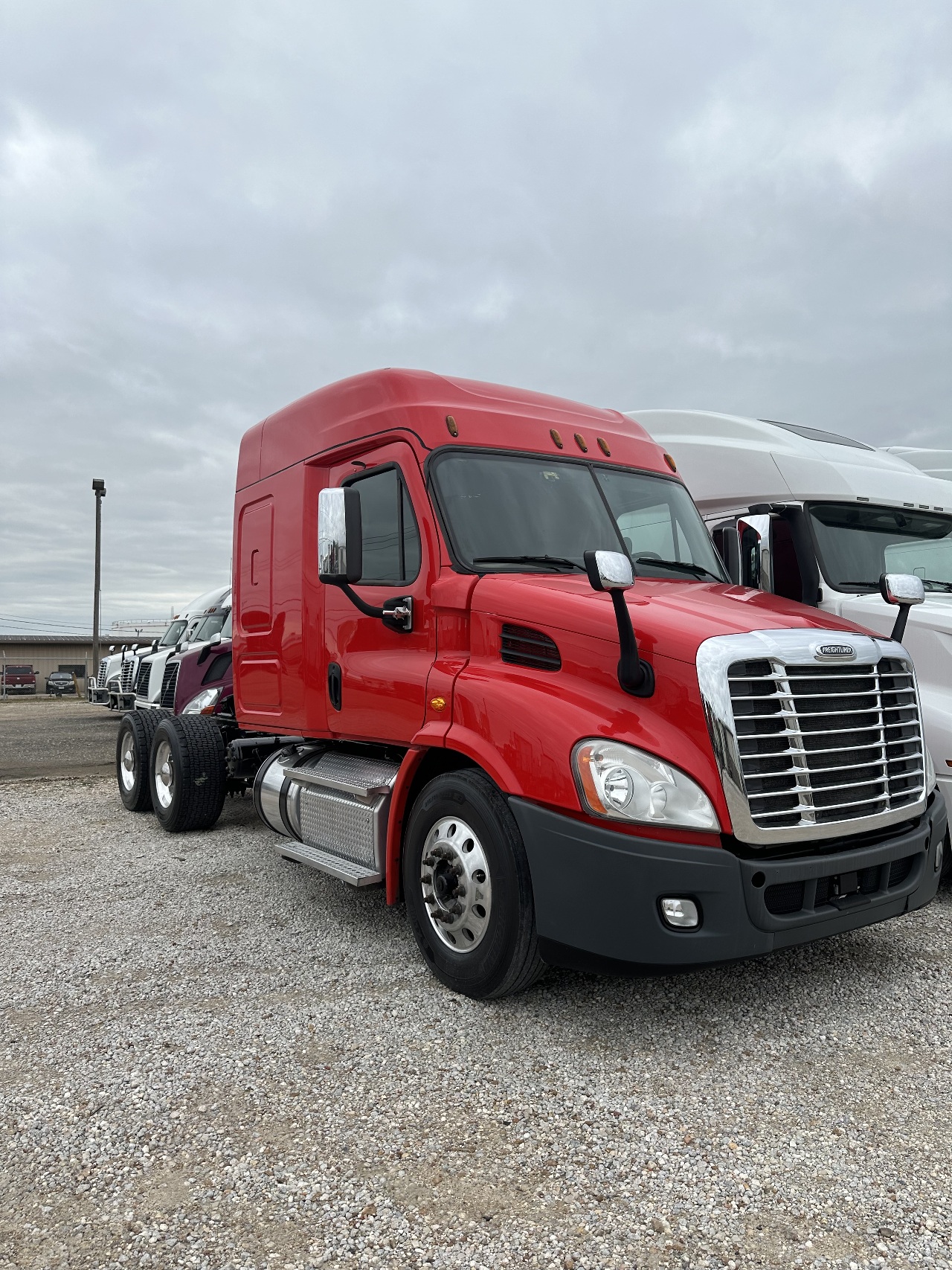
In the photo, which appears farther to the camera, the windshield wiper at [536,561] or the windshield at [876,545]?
the windshield at [876,545]

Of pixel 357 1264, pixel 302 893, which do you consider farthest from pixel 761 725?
pixel 302 893

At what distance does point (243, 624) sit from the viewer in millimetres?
6246

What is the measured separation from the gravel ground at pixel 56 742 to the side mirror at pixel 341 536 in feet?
27.2

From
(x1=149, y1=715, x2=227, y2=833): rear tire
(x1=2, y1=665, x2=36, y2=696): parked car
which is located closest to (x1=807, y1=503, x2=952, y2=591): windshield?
(x1=149, y1=715, x2=227, y2=833): rear tire

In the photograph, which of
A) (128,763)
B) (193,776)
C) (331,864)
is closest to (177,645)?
(128,763)

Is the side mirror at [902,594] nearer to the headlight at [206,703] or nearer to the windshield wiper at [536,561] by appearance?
the windshield wiper at [536,561]

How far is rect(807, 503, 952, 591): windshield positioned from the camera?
19.5 ft

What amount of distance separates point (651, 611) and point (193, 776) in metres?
4.97

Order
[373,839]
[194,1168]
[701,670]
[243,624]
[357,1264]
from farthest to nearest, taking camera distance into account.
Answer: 1. [243,624]
2. [373,839]
3. [701,670]
4. [194,1168]
5. [357,1264]

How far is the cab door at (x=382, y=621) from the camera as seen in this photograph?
4.26m

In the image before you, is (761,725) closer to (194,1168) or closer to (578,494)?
(578,494)

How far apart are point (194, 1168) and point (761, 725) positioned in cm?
234

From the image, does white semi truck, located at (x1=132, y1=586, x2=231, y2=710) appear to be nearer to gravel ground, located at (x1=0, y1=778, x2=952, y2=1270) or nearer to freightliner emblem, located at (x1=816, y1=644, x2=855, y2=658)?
gravel ground, located at (x1=0, y1=778, x2=952, y2=1270)

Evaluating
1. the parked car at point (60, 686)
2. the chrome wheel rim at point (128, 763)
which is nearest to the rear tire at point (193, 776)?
the chrome wheel rim at point (128, 763)
